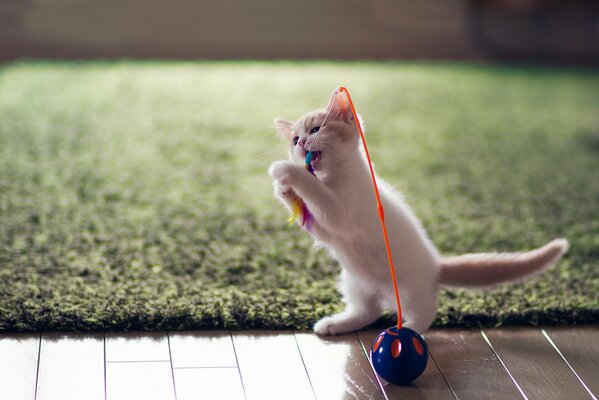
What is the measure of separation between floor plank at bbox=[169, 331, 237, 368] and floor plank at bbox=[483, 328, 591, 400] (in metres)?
0.60

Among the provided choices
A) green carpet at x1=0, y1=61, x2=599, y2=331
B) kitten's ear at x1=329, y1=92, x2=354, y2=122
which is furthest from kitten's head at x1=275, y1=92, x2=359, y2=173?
green carpet at x1=0, y1=61, x2=599, y2=331

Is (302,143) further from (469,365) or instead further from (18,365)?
(18,365)

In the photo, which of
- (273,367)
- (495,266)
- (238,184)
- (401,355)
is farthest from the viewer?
(238,184)

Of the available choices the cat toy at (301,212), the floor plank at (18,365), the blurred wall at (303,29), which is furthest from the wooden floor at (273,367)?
the blurred wall at (303,29)

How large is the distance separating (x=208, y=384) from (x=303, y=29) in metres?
3.41

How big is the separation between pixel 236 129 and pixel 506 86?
1599 mm

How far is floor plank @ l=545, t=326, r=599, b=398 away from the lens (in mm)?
1684

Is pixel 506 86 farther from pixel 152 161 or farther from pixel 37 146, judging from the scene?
pixel 37 146

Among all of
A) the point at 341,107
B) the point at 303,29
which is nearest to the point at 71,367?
the point at 341,107

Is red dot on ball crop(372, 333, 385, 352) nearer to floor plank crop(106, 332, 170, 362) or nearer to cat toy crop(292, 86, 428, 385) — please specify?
cat toy crop(292, 86, 428, 385)

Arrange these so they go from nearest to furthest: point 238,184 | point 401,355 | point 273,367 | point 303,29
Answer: point 401,355 < point 273,367 < point 238,184 < point 303,29

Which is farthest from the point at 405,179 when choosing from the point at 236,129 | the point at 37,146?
the point at 37,146

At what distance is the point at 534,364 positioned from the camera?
5.64 ft

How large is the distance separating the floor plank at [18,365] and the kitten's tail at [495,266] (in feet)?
2.95
